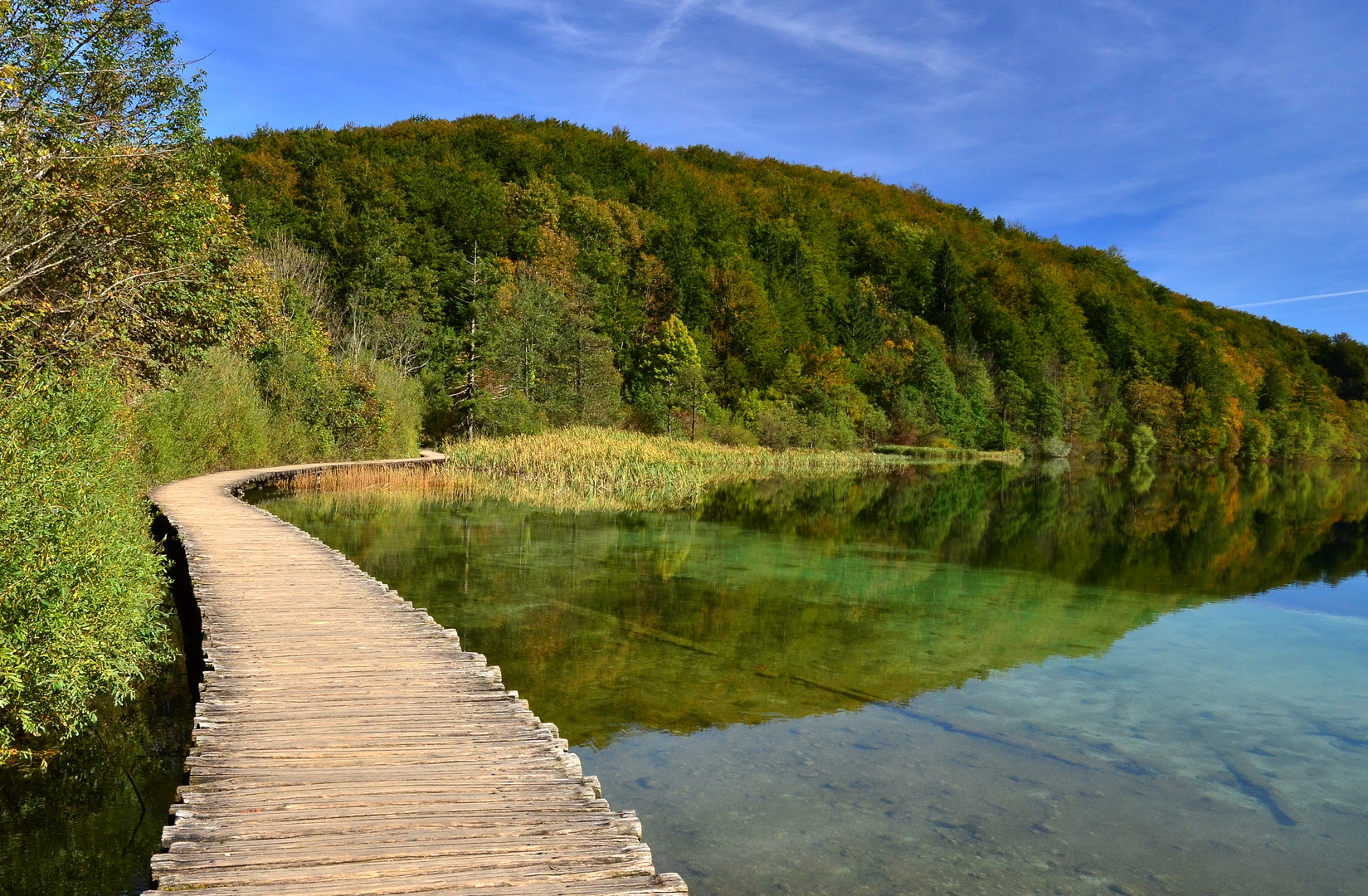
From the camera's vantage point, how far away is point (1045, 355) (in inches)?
2891

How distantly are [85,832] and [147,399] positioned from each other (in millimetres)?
14548

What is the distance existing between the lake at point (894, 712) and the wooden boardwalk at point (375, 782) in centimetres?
92

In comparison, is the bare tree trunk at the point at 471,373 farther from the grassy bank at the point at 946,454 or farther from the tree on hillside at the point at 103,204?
the grassy bank at the point at 946,454

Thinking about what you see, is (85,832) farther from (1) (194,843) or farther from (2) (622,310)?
(2) (622,310)

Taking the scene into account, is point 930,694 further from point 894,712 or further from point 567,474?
point 567,474

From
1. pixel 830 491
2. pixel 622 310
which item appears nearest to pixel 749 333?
pixel 622 310

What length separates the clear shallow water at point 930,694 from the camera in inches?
194

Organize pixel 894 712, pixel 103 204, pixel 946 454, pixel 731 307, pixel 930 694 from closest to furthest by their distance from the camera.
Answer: pixel 894 712 < pixel 930 694 < pixel 103 204 < pixel 946 454 < pixel 731 307

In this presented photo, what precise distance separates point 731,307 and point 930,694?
49750mm

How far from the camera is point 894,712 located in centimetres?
714

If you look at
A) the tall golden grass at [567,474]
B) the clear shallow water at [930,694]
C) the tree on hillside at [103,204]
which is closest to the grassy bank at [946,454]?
the tall golden grass at [567,474]

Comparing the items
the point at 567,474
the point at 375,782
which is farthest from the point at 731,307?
the point at 375,782

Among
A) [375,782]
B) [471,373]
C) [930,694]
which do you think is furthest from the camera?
[471,373]

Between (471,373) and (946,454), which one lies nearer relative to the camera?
(471,373)
